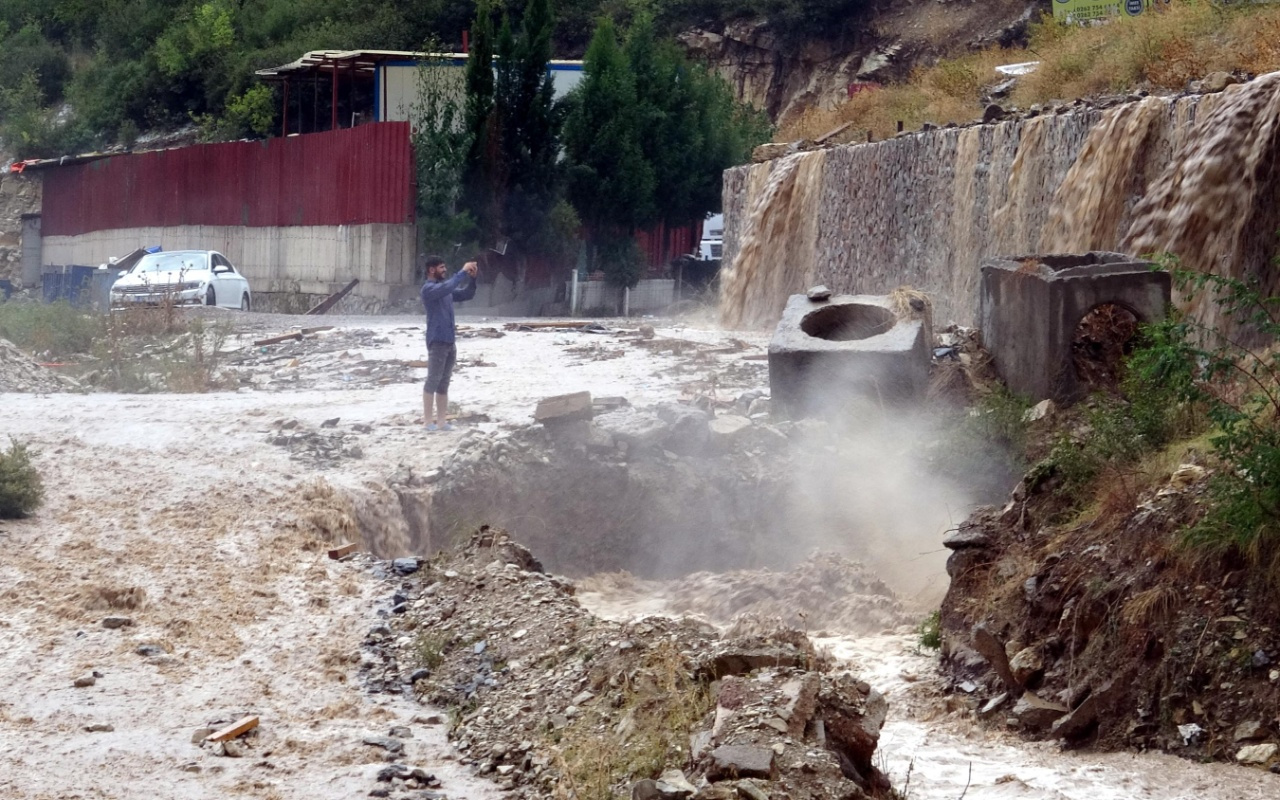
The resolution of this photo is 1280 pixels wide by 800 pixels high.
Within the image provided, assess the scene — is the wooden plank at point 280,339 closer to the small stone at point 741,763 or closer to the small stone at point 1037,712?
the small stone at point 1037,712

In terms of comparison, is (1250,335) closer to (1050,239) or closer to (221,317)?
(1050,239)

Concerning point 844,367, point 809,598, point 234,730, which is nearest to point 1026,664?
point 809,598

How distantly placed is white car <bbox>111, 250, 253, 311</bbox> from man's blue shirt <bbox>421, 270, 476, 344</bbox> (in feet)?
38.0

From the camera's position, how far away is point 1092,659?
6117mm

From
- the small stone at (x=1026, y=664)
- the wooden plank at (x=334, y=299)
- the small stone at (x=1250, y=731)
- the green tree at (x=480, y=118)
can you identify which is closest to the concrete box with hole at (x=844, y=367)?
the small stone at (x=1026, y=664)

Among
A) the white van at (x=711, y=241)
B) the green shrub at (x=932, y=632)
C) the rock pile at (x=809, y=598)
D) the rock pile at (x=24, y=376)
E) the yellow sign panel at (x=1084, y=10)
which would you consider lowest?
the rock pile at (x=809, y=598)

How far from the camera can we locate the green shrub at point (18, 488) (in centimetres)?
862

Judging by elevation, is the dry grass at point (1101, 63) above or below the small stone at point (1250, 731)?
above

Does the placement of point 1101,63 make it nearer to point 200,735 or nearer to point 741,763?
point 200,735

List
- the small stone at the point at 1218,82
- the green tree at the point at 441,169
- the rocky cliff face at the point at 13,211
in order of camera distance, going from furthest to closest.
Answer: the rocky cliff face at the point at 13,211
the green tree at the point at 441,169
the small stone at the point at 1218,82

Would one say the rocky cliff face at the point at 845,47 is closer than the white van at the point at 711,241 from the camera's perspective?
No

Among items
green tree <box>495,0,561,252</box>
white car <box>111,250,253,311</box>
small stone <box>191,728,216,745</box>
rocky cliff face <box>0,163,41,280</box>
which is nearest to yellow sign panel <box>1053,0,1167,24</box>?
green tree <box>495,0,561,252</box>

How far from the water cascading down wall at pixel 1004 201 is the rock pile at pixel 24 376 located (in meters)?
8.95

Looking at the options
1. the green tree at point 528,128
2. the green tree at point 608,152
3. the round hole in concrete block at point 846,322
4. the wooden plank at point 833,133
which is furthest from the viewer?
the green tree at point 608,152
